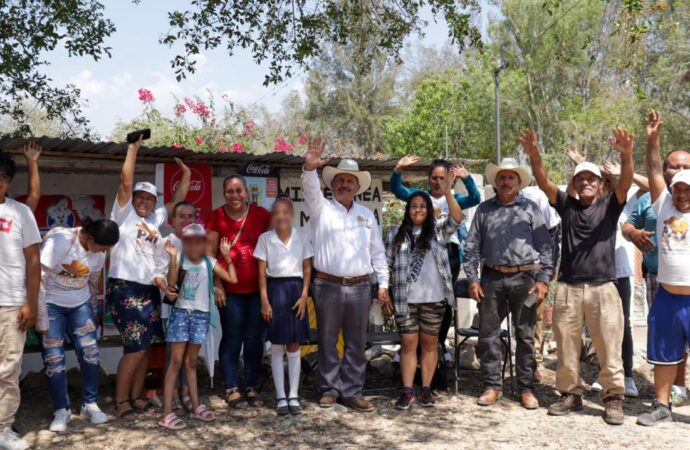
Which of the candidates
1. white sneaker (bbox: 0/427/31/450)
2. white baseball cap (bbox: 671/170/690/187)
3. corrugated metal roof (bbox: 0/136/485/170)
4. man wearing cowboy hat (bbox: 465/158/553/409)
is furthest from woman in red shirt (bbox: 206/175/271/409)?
white baseball cap (bbox: 671/170/690/187)

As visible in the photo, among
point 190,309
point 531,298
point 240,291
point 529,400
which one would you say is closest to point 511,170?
point 531,298

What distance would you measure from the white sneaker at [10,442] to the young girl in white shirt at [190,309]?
997 mm

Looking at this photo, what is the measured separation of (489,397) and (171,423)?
2.73 metres

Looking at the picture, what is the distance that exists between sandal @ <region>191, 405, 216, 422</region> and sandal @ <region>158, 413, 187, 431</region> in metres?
0.20

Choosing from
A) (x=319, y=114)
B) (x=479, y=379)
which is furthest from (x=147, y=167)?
(x=319, y=114)

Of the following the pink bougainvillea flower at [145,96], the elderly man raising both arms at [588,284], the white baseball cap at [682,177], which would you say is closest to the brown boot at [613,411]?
the elderly man raising both arms at [588,284]

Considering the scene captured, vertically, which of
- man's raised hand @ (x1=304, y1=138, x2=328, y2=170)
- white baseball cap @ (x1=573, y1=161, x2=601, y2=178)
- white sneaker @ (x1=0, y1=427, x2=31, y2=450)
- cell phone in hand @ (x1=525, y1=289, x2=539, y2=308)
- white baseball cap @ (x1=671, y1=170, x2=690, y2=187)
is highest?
man's raised hand @ (x1=304, y1=138, x2=328, y2=170)

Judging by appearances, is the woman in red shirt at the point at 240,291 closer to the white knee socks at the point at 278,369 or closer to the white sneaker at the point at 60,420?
the white knee socks at the point at 278,369

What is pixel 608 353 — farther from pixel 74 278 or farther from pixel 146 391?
pixel 74 278

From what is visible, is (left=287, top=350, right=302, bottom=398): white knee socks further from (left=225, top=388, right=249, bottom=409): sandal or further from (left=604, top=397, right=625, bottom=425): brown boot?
(left=604, top=397, right=625, bottom=425): brown boot

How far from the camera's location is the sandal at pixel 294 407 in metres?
5.56

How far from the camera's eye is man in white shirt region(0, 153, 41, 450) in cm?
451

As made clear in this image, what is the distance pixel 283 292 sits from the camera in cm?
555

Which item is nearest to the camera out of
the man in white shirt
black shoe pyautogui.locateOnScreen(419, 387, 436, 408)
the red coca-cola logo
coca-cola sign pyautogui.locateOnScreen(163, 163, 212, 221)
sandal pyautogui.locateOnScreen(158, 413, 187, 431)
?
the man in white shirt
